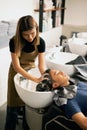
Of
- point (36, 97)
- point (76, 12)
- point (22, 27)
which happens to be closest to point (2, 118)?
point (36, 97)

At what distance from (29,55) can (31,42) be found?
12 centimetres

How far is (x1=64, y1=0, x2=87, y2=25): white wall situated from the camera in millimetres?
3324

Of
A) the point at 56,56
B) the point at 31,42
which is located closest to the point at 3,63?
the point at 56,56

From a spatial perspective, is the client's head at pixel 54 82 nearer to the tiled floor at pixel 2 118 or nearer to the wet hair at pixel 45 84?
the wet hair at pixel 45 84

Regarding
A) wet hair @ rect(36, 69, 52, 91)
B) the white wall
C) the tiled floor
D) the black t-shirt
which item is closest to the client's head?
wet hair @ rect(36, 69, 52, 91)

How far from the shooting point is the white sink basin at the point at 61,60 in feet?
5.32

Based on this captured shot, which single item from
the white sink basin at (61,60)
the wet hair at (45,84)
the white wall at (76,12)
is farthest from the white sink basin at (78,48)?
the white wall at (76,12)

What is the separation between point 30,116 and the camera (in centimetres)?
152

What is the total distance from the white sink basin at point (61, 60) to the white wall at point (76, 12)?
1.58 metres

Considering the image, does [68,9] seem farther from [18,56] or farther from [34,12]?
[18,56]

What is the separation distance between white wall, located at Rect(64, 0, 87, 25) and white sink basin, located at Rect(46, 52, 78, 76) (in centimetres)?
158

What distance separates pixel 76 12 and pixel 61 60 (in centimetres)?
172

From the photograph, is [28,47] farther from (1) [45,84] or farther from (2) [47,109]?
(2) [47,109]

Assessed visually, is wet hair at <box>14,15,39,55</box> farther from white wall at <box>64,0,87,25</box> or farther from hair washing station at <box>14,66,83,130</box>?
white wall at <box>64,0,87,25</box>
